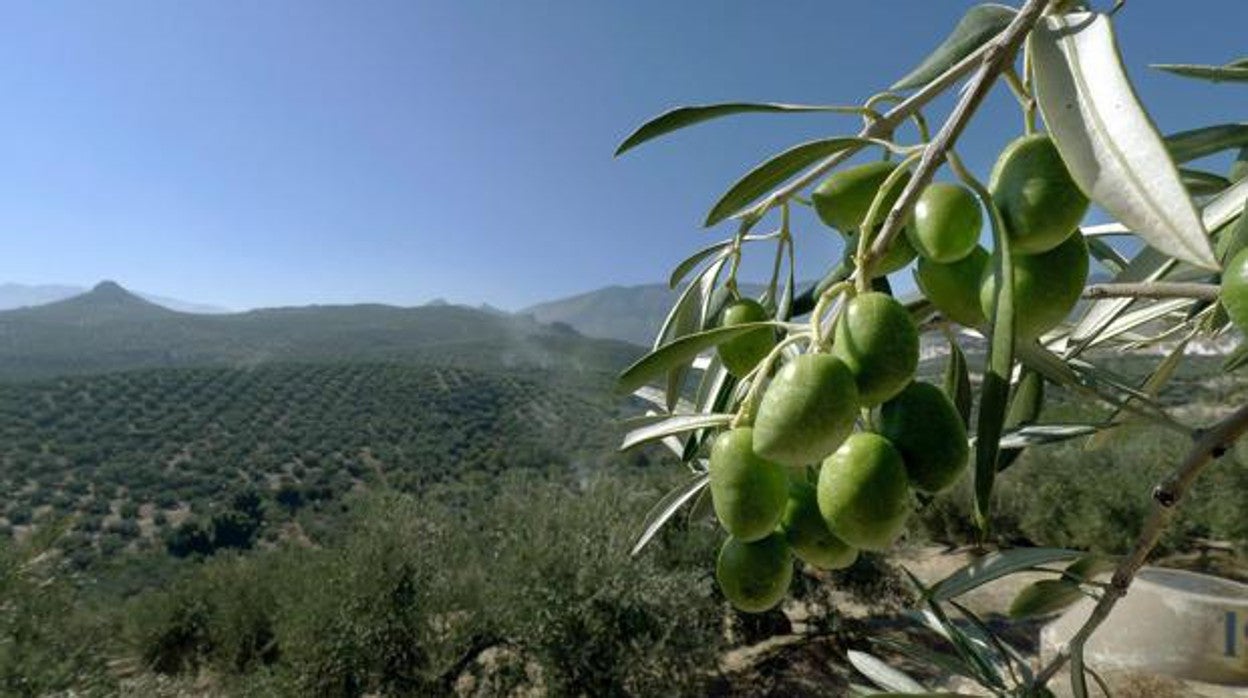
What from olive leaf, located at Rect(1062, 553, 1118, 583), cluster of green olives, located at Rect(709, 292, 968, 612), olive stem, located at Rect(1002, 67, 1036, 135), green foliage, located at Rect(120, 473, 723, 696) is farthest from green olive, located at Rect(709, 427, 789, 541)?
green foliage, located at Rect(120, 473, 723, 696)

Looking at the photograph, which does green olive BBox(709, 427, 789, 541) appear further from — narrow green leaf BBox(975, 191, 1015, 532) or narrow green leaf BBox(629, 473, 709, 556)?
narrow green leaf BBox(629, 473, 709, 556)

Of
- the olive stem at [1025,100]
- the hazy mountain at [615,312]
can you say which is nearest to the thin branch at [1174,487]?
the olive stem at [1025,100]

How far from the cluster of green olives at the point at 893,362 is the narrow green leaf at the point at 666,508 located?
10.5 inches

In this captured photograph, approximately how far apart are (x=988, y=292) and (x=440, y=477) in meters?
29.2

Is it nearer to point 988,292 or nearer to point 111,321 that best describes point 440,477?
point 988,292

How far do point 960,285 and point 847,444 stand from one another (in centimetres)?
15

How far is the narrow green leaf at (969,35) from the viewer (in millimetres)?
599

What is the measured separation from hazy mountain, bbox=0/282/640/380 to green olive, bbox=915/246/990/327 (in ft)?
166

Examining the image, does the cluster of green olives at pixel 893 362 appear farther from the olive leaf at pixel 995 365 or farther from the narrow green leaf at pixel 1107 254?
the narrow green leaf at pixel 1107 254

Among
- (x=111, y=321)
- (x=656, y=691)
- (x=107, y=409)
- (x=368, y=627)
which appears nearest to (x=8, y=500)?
(x=107, y=409)

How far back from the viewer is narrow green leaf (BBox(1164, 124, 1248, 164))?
75 centimetres

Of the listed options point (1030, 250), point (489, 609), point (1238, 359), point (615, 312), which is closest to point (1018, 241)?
point (1030, 250)

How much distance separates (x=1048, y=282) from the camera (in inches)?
19.4

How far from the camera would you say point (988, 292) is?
48cm
